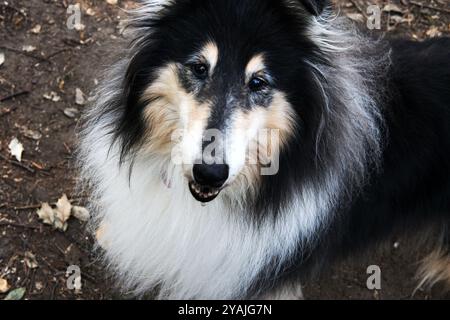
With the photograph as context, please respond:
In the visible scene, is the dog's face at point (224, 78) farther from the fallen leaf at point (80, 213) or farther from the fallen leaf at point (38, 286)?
the fallen leaf at point (38, 286)

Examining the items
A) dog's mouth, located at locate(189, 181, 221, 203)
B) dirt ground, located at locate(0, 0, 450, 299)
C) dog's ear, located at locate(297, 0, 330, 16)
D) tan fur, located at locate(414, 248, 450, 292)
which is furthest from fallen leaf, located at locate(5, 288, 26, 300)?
tan fur, located at locate(414, 248, 450, 292)

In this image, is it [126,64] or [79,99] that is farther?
[79,99]

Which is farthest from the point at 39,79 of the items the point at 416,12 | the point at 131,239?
the point at 416,12

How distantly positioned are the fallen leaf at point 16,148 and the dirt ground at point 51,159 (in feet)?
0.07

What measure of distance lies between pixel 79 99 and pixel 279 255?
1.69m

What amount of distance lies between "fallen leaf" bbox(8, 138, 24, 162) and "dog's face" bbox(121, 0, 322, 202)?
135 centimetres

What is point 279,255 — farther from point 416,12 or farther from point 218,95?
point 416,12

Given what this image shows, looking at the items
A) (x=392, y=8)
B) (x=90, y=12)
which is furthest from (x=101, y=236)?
(x=392, y=8)

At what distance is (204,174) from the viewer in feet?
5.34

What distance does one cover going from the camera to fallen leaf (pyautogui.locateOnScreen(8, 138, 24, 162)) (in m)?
2.97

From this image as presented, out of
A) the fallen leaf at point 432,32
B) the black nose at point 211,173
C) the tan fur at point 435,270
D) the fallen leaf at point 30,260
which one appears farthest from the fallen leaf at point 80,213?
the fallen leaf at point 432,32

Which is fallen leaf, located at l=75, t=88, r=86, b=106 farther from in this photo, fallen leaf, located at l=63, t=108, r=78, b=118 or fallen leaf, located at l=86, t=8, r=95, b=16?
fallen leaf, located at l=86, t=8, r=95, b=16

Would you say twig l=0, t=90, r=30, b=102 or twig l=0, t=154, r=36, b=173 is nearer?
twig l=0, t=154, r=36, b=173
